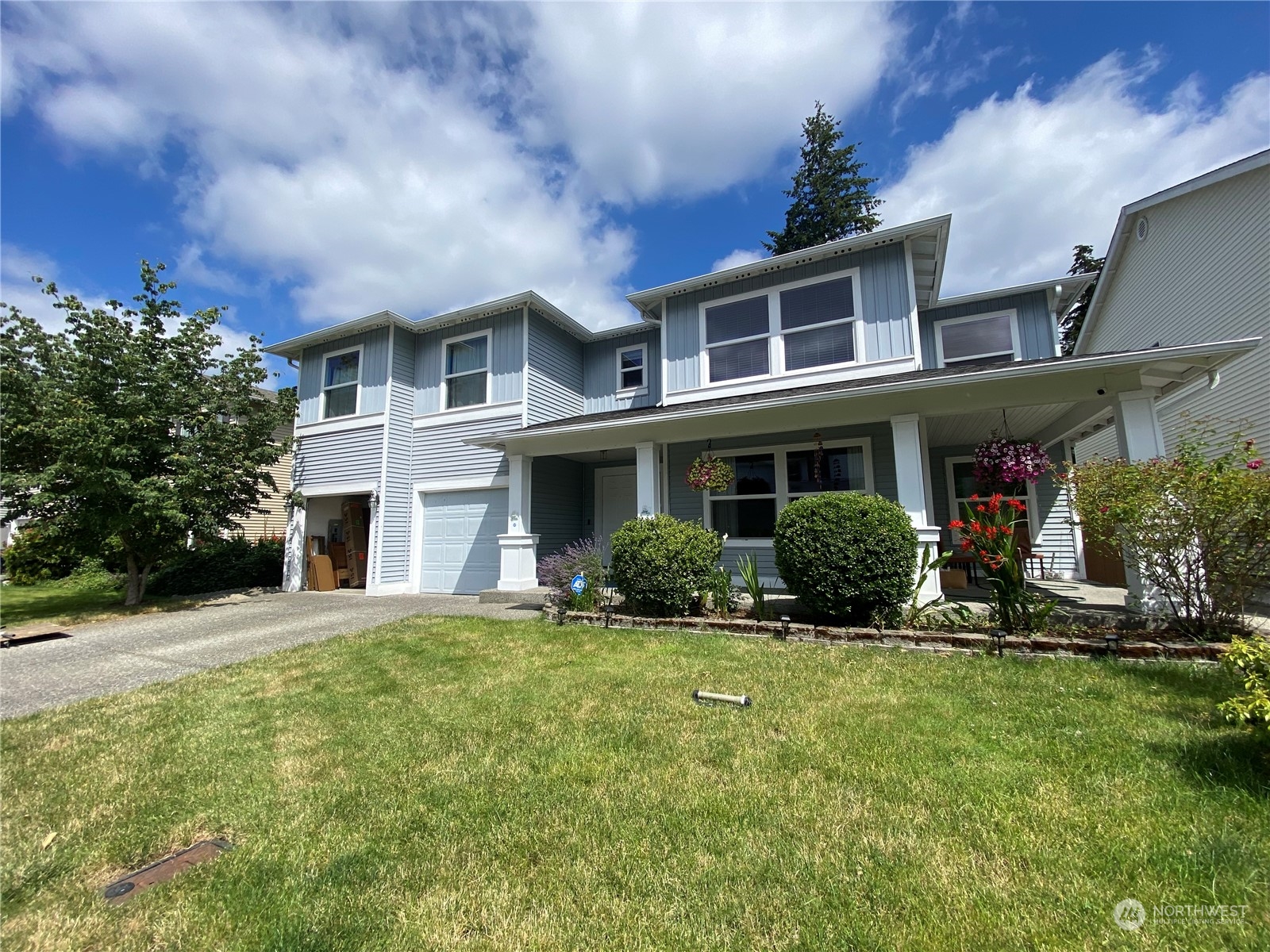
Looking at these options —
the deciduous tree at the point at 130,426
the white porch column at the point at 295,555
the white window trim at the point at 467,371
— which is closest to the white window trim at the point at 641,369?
the white window trim at the point at 467,371

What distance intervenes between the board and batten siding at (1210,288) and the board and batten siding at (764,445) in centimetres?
406

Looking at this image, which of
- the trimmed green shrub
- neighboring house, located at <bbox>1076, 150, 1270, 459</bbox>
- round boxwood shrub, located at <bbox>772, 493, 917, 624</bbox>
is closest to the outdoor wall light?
round boxwood shrub, located at <bbox>772, 493, 917, 624</bbox>

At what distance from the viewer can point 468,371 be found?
11.7 metres

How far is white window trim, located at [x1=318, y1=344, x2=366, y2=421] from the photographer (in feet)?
39.9

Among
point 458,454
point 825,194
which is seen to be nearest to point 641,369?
point 458,454

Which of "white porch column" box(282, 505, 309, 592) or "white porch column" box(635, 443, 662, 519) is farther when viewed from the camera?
"white porch column" box(282, 505, 309, 592)

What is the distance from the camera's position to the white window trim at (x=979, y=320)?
991 cm

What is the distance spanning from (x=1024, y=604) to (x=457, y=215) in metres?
13.2

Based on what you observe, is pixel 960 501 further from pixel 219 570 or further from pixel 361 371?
pixel 219 570

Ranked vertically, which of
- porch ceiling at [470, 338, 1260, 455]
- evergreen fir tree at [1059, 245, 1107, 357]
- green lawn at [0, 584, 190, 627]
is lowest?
green lawn at [0, 584, 190, 627]

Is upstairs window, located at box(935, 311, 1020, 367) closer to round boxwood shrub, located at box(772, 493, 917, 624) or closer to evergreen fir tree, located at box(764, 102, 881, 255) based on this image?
round boxwood shrub, located at box(772, 493, 917, 624)

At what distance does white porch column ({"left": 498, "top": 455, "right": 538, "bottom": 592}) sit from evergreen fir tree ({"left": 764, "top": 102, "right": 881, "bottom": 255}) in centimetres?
1807

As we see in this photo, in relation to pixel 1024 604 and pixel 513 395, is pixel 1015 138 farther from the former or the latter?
pixel 513 395

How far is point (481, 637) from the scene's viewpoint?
248 inches
